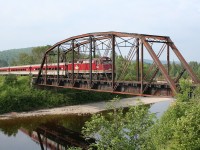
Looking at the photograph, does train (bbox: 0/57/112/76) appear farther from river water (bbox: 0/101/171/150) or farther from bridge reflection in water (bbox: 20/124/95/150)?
bridge reflection in water (bbox: 20/124/95/150)

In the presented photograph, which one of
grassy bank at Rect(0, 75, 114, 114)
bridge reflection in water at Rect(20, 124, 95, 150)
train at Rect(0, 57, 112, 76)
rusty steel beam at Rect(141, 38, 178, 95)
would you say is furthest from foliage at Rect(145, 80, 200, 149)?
grassy bank at Rect(0, 75, 114, 114)

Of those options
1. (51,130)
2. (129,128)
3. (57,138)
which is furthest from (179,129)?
(51,130)

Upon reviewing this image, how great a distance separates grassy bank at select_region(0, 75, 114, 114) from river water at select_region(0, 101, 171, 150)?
7.53m

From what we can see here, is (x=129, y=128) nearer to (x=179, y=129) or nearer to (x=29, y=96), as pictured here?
(x=179, y=129)

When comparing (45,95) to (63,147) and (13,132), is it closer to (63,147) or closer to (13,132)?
(13,132)

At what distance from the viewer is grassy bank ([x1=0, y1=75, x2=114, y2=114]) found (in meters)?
54.8

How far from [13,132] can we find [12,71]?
42.5 metres

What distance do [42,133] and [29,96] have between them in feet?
62.2

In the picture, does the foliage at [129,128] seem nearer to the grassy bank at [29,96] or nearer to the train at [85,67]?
the train at [85,67]

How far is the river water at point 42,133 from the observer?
35281 millimetres

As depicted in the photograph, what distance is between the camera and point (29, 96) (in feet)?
190

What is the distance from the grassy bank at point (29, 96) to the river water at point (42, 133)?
7.53 metres

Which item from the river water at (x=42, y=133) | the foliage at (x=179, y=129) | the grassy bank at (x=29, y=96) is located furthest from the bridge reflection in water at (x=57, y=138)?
the foliage at (x=179, y=129)

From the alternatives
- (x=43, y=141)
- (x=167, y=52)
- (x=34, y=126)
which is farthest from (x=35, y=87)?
(x=167, y=52)
